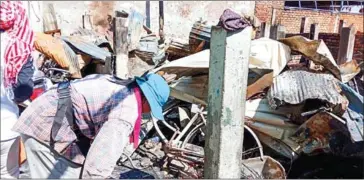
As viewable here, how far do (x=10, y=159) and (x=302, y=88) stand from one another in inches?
134

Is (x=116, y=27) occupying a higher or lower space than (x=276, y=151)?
higher

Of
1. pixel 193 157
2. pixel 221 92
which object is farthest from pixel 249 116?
pixel 221 92

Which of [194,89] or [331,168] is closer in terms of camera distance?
[331,168]

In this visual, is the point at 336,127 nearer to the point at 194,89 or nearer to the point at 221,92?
the point at 194,89

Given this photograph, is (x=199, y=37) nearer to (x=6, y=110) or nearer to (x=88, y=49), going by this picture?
(x=88, y=49)

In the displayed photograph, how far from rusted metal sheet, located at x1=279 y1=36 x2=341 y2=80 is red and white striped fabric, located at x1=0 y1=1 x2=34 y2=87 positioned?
3.53 meters

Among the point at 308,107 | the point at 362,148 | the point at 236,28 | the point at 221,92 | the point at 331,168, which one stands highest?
the point at 236,28

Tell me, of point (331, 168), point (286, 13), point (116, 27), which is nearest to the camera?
point (331, 168)

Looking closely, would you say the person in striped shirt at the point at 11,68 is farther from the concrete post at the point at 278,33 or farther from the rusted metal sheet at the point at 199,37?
the concrete post at the point at 278,33

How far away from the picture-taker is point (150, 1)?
1405 cm

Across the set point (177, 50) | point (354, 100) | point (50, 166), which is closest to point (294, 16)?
point (177, 50)

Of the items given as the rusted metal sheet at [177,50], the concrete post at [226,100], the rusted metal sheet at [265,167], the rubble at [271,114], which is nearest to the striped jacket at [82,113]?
the concrete post at [226,100]

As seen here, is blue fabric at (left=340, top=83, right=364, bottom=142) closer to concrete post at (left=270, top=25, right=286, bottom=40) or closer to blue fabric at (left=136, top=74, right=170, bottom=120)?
blue fabric at (left=136, top=74, right=170, bottom=120)

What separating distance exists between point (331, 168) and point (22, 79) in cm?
378
